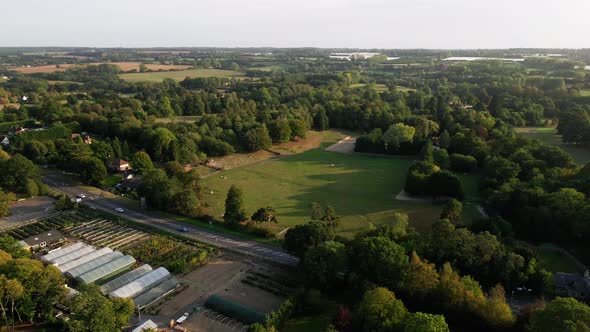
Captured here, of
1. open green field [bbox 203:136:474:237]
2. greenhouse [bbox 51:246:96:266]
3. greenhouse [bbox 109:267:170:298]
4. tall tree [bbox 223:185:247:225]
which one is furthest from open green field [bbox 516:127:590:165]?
greenhouse [bbox 51:246:96:266]

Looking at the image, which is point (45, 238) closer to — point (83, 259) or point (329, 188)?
point (83, 259)

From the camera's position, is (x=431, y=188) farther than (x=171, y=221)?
Yes

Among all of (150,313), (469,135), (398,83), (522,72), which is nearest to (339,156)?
(469,135)

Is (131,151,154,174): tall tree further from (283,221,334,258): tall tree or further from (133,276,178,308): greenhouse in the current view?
(283,221,334,258): tall tree

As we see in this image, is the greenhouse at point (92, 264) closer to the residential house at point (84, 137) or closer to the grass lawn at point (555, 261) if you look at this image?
the grass lawn at point (555, 261)

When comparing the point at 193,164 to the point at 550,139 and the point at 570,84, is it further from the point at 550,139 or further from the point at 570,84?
the point at 570,84

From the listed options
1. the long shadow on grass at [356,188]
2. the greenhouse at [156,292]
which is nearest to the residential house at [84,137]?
the long shadow on grass at [356,188]
